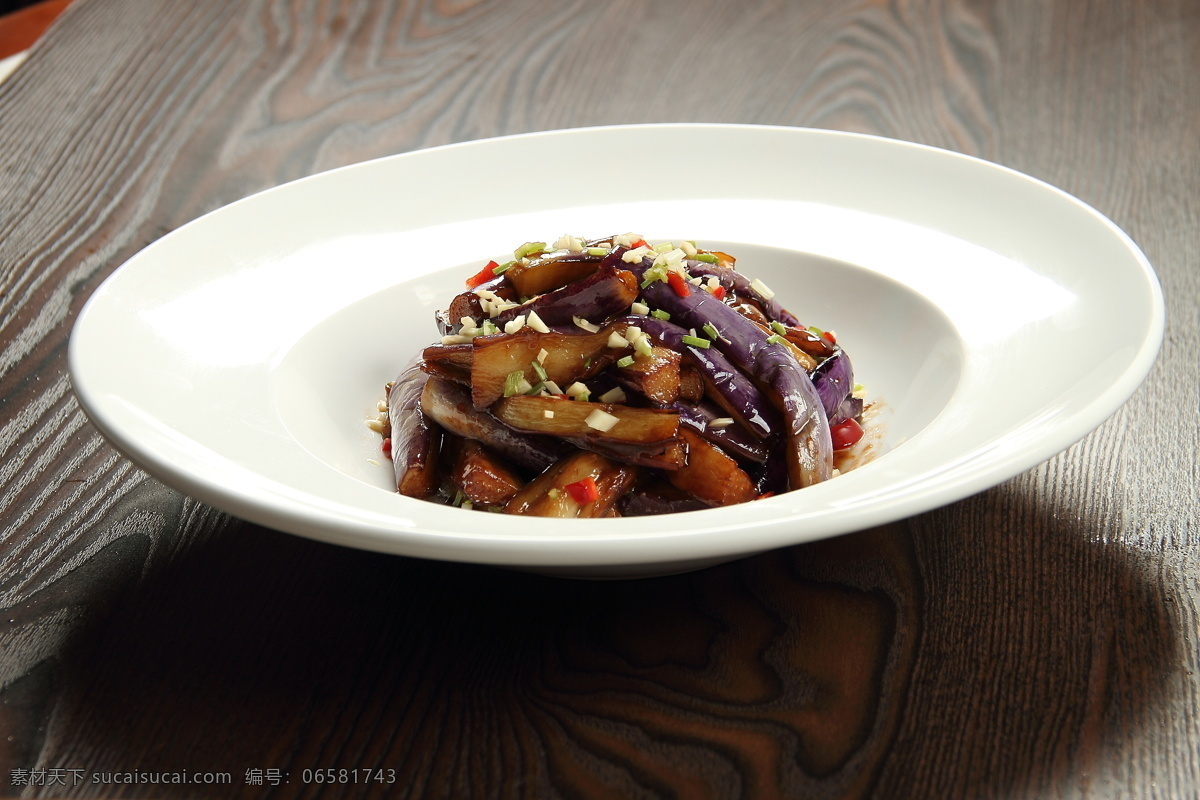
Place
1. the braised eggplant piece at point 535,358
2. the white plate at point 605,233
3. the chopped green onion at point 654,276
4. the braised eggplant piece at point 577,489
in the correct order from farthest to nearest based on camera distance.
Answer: the chopped green onion at point 654,276
the braised eggplant piece at point 535,358
the braised eggplant piece at point 577,489
the white plate at point 605,233

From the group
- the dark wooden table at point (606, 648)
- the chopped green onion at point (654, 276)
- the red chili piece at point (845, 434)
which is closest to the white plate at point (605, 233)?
the red chili piece at point (845, 434)

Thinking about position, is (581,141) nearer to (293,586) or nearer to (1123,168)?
(293,586)

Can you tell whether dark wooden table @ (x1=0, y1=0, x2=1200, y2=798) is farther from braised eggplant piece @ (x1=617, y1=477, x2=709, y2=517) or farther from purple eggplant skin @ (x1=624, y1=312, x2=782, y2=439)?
purple eggplant skin @ (x1=624, y1=312, x2=782, y2=439)

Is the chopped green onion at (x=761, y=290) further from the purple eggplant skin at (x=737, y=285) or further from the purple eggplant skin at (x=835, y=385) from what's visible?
the purple eggplant skin at (x=835, y=385)

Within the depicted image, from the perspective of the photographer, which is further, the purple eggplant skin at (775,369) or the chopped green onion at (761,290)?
the chopped green onion at (761,290)

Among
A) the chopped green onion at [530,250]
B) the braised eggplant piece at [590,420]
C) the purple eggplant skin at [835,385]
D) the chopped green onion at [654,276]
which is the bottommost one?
the purple eggplant skin at [835,385]

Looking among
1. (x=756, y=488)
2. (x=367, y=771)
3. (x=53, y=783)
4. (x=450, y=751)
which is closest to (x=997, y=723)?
(x=756, y=488)

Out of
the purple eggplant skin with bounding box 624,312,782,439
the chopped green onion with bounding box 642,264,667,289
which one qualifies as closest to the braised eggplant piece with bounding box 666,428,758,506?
the purple eggplant skin with bounding box 624,312,782,439
